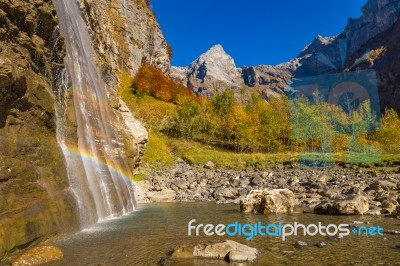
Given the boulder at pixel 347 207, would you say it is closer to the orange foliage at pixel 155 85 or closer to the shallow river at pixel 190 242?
the shallow river at pixel 190 242

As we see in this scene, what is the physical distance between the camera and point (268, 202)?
18609 mm

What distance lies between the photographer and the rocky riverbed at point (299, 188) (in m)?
17.3

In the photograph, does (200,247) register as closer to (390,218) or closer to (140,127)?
(390,218)

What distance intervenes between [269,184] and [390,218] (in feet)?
58.8

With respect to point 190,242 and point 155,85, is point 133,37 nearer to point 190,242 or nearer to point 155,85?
point 155,85

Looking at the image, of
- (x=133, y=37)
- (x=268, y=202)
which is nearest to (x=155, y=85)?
(x=133, y=37)

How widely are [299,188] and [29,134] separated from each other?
2208 centimetres

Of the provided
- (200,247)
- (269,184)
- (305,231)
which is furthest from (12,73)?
(269,184)

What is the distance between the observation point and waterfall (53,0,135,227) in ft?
51.7

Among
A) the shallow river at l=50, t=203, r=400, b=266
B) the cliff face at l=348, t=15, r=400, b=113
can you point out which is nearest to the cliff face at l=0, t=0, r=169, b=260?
the shallow river at l=50, t=203, r=400, b=266

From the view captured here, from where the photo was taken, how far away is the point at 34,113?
1238 cm

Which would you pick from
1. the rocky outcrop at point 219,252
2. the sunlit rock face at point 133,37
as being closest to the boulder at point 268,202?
the rocky outcrop at point 219,252

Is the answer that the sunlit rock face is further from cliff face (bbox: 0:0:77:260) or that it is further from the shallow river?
the shallow river

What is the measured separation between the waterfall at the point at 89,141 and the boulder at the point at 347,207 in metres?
11.4
